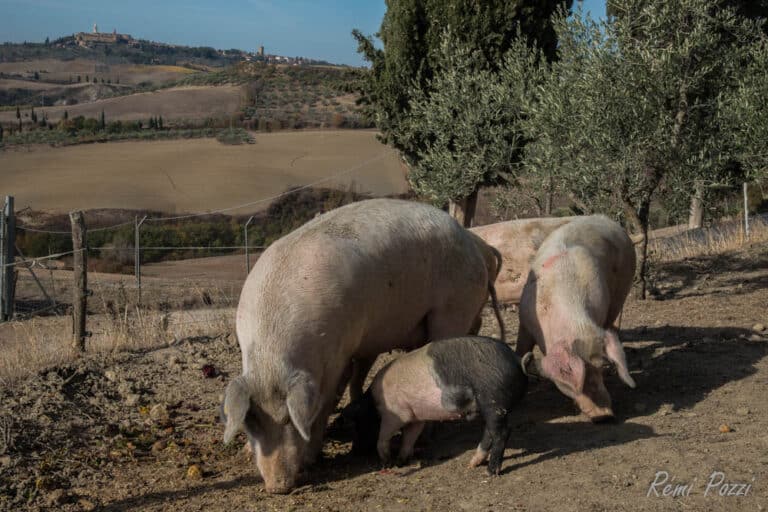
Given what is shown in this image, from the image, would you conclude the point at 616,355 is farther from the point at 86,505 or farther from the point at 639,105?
the point at 639,105

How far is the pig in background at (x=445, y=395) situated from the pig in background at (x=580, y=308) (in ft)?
2.07

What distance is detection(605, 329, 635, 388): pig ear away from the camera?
6137mm

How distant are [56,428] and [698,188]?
25.8ft

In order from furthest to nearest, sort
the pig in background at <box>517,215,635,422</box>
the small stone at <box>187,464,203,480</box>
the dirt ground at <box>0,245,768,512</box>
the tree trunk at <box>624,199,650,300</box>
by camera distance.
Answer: the tree trunk at <box>624,199,650,300</box>
the pig in background at <box>517,215,635,422</box>
the small stone at <box>187,464,203,480</box>
the dirt ground at <box>0,245,768,512</box>

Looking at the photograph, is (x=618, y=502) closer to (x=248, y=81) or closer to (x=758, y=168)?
(x=758, y=168)

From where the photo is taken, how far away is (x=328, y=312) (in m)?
5.43

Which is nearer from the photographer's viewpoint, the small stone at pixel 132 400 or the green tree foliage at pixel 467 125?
the small stone at pixel 132 400

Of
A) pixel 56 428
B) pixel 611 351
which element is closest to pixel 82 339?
pixel 56 428

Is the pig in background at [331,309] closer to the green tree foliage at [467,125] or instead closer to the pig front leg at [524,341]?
the pig front leg at [524,341]

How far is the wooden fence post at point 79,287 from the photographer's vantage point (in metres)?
8.99

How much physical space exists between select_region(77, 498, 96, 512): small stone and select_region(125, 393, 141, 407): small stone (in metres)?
1.99

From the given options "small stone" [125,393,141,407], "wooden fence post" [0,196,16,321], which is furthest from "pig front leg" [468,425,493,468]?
"wooden fence post" [0,196,16,321]

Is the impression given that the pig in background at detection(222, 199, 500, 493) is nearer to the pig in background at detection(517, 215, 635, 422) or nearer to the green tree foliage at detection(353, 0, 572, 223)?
the pig in background at detection(517, 215, 635, 422)

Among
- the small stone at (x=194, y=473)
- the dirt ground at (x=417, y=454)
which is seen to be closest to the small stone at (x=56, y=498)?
the dirt ground at (x=417, y=454)
